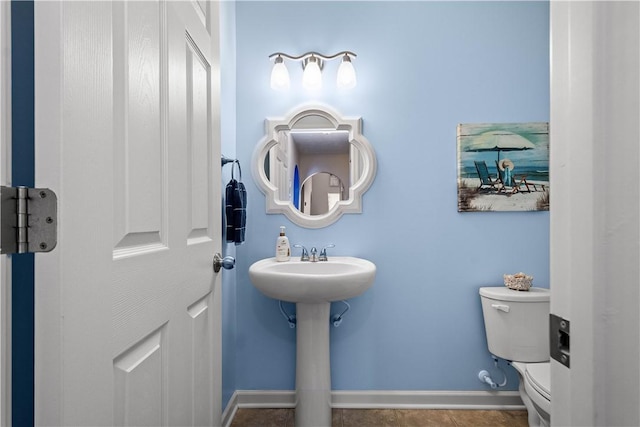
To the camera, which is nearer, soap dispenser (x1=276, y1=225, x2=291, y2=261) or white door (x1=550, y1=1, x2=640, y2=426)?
white door (x1=550, y1=1, x2=640, y2=426)

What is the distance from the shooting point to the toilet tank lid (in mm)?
1722

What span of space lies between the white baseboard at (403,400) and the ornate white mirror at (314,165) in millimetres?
956

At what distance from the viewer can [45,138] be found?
0.44 m

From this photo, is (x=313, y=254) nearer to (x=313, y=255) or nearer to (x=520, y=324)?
(x=313, y=255)

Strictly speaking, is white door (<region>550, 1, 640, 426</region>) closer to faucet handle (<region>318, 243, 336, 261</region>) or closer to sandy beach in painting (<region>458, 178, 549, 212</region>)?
faucet handle (<region>318, 243, 336, 261</region>)

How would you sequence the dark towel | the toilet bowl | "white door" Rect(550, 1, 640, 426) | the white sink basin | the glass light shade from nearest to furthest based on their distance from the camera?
"white door" Rect(550, 1, 640, 426) → the toilet bowl → the white sink basin → the dark towel → the glass light shade

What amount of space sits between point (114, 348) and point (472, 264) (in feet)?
5.89

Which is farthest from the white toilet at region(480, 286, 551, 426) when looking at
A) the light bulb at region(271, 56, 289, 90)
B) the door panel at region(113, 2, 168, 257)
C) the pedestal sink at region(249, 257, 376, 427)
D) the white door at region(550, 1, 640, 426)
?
the door panel at region(113, 2, 168, 257)

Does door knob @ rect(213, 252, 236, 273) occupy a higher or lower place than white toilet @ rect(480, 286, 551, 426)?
higher

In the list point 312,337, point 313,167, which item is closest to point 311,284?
point 312,337

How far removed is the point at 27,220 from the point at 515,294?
1.91 m

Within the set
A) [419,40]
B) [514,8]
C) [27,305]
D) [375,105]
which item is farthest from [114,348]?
[514,8]

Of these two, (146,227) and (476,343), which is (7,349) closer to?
(146,227)

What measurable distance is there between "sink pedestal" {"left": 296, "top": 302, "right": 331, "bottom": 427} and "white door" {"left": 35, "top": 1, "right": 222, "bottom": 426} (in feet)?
2.35
